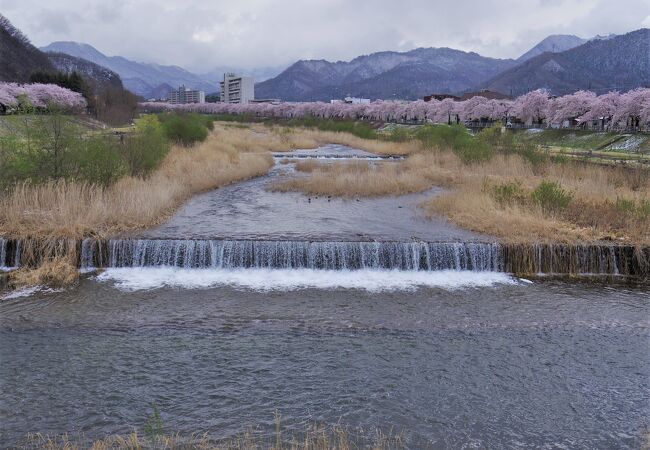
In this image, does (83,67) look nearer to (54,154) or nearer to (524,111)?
(524,111)

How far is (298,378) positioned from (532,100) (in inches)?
3171

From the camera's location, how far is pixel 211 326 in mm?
11625

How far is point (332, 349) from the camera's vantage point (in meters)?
10.6

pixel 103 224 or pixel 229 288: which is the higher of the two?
pixel 103 224

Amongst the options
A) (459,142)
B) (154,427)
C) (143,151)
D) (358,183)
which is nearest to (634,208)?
(358,183)

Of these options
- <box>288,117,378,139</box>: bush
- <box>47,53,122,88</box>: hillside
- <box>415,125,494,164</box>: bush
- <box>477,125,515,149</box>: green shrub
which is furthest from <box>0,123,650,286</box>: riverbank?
<box>47,53,122,88</box>: hillside

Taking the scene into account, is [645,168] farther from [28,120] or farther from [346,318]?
[28,120]

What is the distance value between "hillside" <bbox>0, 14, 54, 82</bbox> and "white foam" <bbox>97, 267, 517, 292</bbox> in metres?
97.1

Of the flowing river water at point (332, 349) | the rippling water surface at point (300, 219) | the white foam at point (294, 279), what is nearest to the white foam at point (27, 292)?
the flowing river water at point (332, 349)

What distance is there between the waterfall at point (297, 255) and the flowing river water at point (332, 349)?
6cm

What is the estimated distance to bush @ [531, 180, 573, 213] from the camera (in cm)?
2057

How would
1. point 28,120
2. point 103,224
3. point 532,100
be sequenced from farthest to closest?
point 532,100 → point 28,120 → point 103,224

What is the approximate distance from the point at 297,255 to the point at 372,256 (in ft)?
7.53

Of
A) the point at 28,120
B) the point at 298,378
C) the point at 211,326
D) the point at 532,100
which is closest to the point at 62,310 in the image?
the point at 211,326
